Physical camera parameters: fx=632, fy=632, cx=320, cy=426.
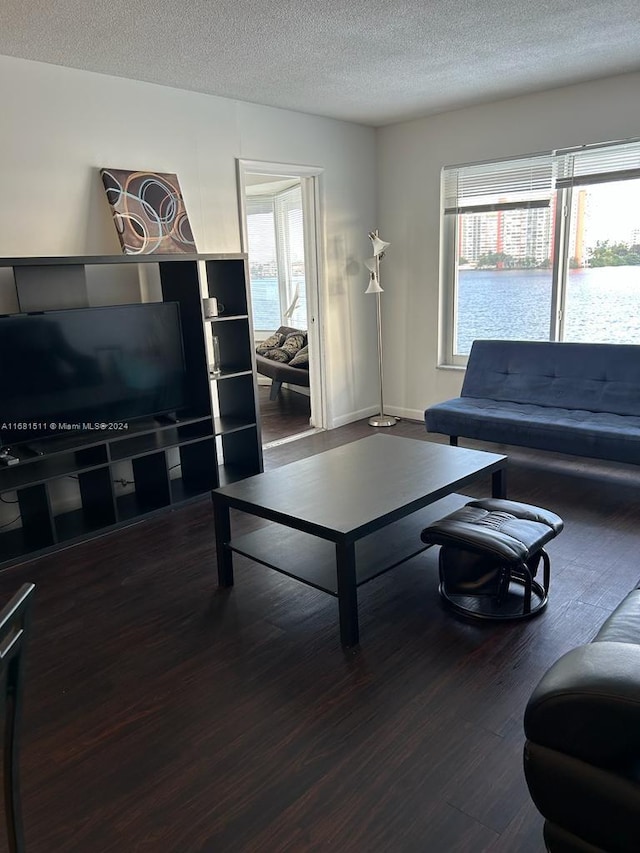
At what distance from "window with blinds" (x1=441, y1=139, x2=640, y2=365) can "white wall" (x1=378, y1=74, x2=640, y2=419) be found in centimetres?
11

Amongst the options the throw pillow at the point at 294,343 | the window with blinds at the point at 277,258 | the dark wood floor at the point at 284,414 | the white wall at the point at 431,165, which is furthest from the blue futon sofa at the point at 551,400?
the window with blinds at the point at 277,258

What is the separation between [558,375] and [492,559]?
89.3 inches

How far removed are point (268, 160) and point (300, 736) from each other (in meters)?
3.92

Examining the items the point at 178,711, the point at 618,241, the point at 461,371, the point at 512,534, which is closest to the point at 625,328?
the point at 618,241

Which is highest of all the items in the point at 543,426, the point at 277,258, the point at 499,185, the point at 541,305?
the point at 499,185

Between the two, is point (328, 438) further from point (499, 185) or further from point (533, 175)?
point (533, 175)

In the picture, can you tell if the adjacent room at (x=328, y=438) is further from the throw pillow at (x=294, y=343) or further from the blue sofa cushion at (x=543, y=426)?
the throw pillow at (x=294, y=343)

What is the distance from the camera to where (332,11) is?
9.21 feet

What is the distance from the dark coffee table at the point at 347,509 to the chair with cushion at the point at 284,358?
310cm

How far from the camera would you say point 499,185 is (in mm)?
4867

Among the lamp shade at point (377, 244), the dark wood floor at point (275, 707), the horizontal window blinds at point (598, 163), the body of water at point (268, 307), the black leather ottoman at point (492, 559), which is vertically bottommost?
the dark wood floor at point (275, 707)

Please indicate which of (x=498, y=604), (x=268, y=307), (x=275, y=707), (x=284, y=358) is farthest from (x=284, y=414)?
(x=275, y=707)

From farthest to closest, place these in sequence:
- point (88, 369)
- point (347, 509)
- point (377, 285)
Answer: point (377, 285)
point (88, 369)
point (347, 509)

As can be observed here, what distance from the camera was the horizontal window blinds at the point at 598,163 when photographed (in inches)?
165
